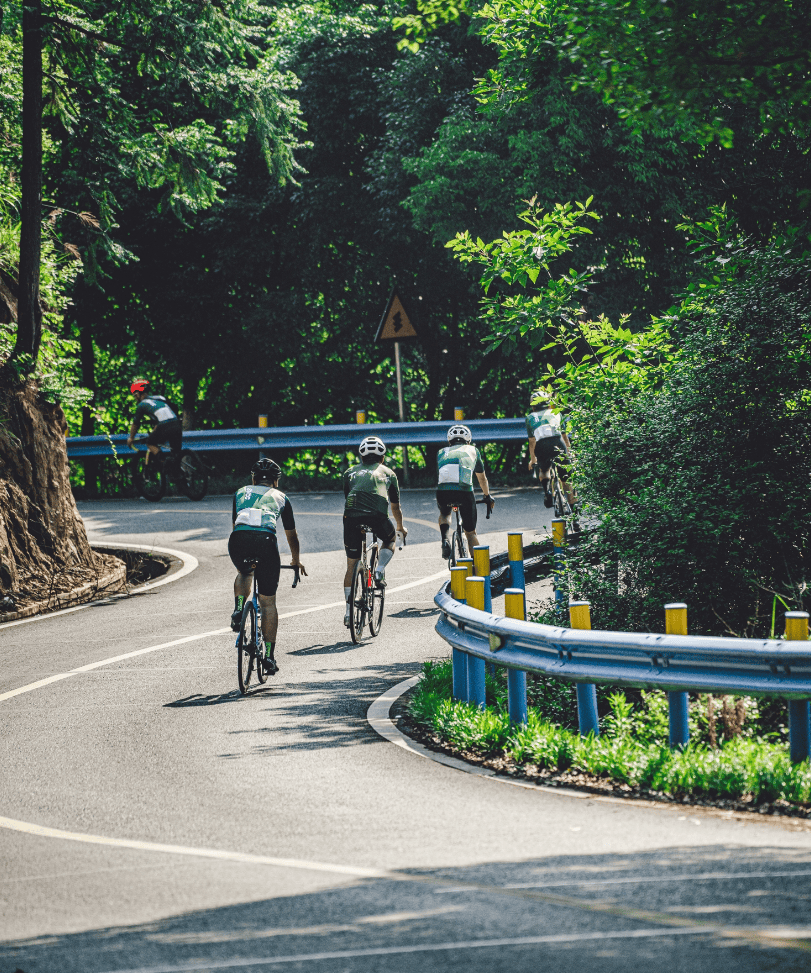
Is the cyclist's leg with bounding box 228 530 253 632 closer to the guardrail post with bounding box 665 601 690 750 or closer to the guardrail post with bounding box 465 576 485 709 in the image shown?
the guardrail post with bounding box 465 576 485 709

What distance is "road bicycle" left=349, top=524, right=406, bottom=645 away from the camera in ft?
39.8

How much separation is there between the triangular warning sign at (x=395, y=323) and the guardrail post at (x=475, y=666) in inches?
574

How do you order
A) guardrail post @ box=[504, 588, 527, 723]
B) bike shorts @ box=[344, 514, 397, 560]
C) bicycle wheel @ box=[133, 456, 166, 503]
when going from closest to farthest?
guardrail post @ box=[504, 588, 527, 723], bike shorts @ box=[344, 514, 397, 560], bicycle wheel @ box=[133, 456, 166, 503]

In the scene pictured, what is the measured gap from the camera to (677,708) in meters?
7.55

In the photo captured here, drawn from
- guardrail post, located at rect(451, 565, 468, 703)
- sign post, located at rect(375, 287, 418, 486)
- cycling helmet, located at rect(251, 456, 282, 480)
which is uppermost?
sign post, located at rect(375, 287, 418, 486)

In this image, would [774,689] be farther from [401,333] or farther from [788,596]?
[401,333]

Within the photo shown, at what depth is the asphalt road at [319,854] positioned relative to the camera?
4.91 metres

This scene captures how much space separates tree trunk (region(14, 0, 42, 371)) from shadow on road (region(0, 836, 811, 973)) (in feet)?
41.0

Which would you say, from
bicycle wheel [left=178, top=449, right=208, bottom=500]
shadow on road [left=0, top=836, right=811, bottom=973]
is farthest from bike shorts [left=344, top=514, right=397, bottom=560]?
bicycle wheel [left=178, top=449, right=208, bottom=500]

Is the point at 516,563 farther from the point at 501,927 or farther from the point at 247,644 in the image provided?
the point at 501,927

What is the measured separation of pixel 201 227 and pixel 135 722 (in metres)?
19.0

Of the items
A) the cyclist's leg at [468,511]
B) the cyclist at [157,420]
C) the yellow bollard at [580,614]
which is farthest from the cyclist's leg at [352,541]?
the cyclist at [157,420]

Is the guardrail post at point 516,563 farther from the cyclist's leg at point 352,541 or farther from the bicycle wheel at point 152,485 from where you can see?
the bicycle wheel at point 152,485

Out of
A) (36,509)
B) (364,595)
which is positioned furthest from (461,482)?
(36,509)
